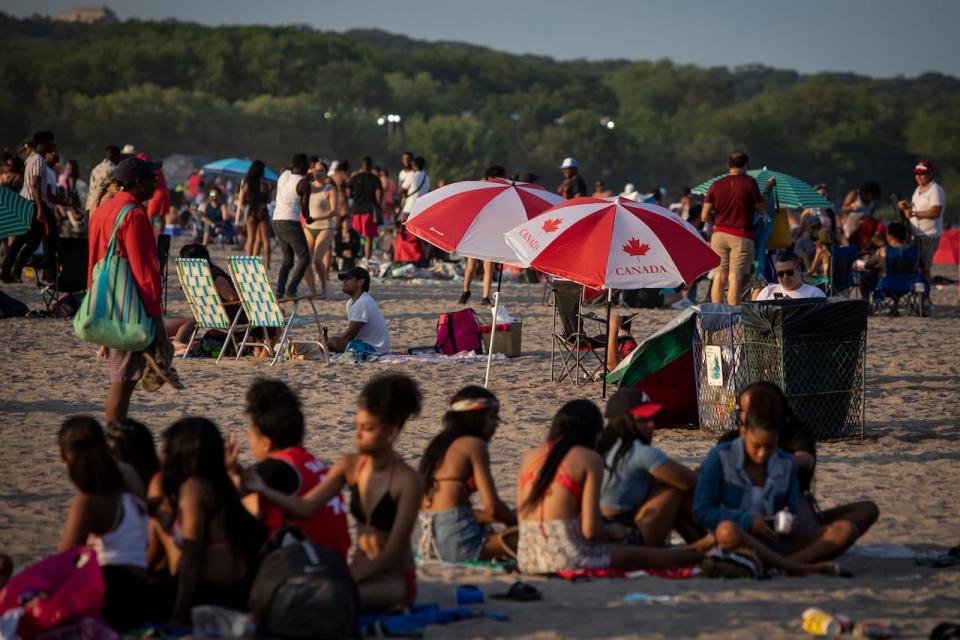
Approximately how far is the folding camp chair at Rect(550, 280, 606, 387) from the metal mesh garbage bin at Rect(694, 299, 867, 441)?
5.77 feet

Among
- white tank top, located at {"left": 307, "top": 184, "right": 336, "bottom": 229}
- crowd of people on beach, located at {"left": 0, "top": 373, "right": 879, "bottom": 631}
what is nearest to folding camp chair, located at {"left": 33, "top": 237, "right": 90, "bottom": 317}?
white tank top, located at {"left": 307, "top": 184, "right": 336, "bottom": 229}

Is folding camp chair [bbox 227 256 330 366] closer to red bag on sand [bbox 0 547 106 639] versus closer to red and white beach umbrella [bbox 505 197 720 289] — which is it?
red and white beach umbrella [bbox 505 197 720 289]

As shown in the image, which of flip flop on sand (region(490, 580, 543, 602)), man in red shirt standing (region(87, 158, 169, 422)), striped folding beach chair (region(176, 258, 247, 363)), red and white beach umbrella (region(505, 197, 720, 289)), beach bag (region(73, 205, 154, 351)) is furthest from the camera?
striped folding beach chair (region(176, 258, 247, 363))

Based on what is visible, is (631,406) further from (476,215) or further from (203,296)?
(203,296)

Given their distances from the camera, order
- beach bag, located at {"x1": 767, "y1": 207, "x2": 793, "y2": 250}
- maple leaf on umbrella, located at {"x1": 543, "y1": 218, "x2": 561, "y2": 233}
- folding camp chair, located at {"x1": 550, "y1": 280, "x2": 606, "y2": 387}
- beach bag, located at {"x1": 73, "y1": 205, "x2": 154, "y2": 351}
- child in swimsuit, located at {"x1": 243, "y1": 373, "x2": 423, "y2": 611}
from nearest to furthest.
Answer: child in swimsuit, located at {"x1": 243, "y1": 373, "x2": 423, "y2": 611}
beach bag, located at {"x1": 73, "y1": 205, "x2": 154, "y2": 351}
maple leaf on umbrella, located at {"x1": 543, "y1": 218, "x2": 561, "y2": 233}
folding camp chair, located at {"x1": 550, "y1": 280, "x2": 606, "y2": 387}
beach bag, located at {"x1": 767, "y1": 207, "x2": 793, "y2": 250}

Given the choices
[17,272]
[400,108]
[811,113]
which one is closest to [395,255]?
[17,272]

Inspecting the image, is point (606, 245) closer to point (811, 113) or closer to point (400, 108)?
point (400, 108)

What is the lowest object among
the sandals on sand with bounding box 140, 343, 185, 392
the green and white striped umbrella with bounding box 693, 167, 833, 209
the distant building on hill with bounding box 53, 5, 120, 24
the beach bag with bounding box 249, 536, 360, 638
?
the beach bag with bounding box 249, 536, 360, 638

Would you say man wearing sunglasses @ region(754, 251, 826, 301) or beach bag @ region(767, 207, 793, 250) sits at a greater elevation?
beach bag @ region(767, 207, 793, 250)

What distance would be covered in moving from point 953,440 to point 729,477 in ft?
12.0

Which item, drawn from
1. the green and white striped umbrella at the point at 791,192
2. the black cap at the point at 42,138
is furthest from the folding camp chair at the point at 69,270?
the green and white striped umbrella at the point at 791,192

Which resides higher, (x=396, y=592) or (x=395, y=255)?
(x=395, y=255)

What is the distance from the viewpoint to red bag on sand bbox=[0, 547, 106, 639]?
14.1 feet

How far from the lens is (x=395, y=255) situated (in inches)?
803
